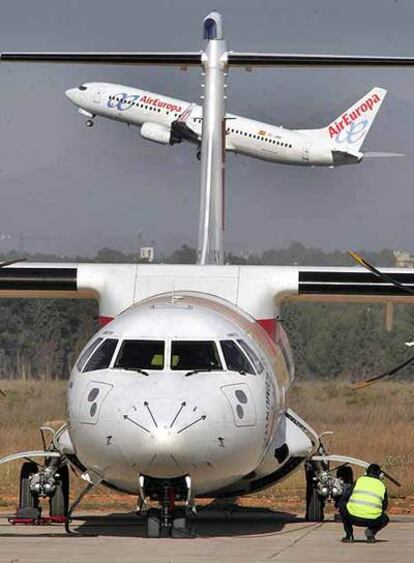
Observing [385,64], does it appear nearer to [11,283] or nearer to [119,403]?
[11,283]

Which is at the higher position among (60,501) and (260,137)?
(260,137)

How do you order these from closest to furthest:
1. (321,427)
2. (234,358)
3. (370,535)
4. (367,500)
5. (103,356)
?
(103,356) → (234,358) → (367,500) → (370,535) → (321,427)

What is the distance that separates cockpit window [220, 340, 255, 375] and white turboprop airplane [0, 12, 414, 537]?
0.02 m

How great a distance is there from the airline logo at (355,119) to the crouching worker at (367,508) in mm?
72224

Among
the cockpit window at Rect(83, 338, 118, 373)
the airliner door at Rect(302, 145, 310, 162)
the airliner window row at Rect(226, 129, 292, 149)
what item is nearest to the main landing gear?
the cockpit window at Rect(83, 338, 118, 373)

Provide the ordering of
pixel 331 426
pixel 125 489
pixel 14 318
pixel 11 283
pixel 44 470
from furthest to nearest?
pixel 14 318, pixel 331 426, pixel 11 283, pixel 44 470, pixel 125 489

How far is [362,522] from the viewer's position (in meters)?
15.8

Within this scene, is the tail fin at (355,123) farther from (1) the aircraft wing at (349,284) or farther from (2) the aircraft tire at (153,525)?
(2) the aircraft tire at (153,525)

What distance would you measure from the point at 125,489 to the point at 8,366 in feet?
126

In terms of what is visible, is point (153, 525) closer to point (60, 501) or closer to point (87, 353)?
point (87, 353)

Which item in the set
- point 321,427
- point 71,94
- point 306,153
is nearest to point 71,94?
point 71,94

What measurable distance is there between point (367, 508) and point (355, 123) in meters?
75.1

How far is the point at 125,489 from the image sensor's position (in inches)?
612

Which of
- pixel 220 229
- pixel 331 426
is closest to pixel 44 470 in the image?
pixel 220 229
